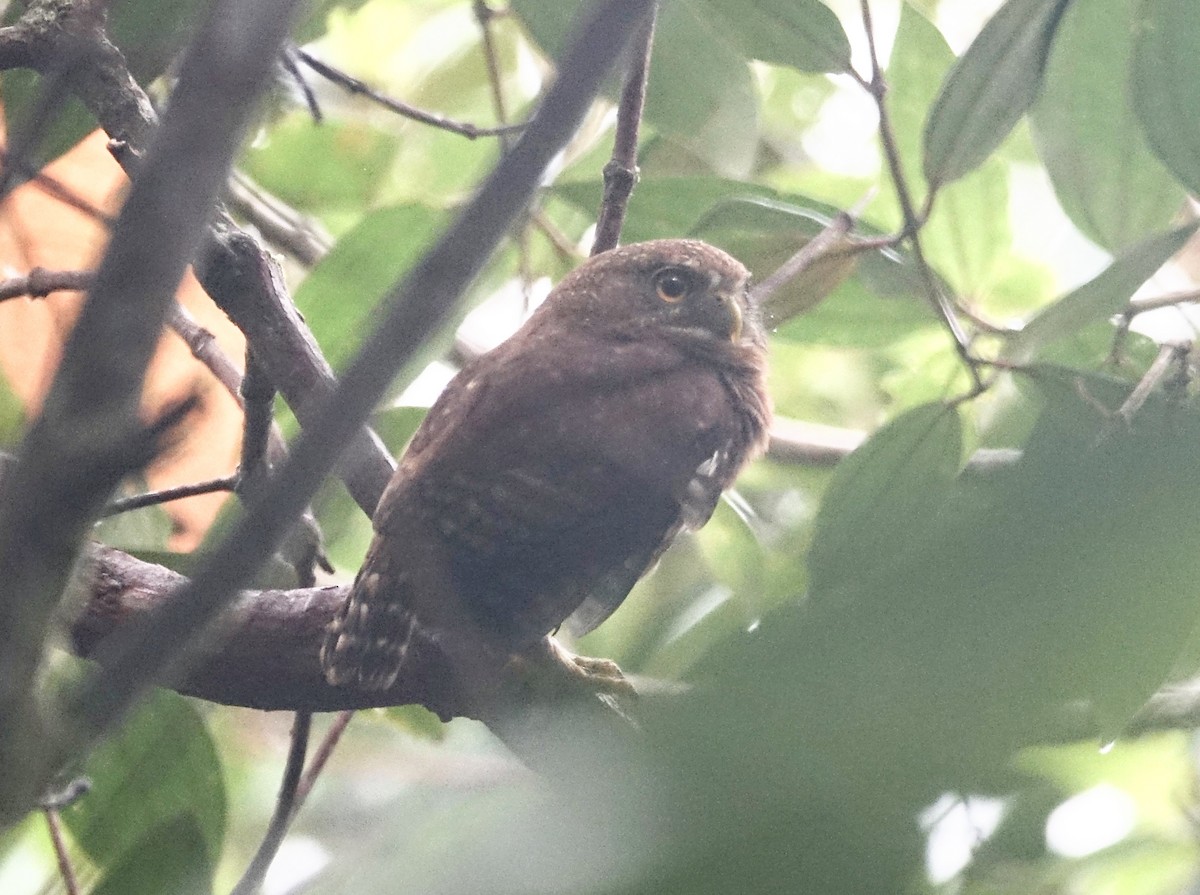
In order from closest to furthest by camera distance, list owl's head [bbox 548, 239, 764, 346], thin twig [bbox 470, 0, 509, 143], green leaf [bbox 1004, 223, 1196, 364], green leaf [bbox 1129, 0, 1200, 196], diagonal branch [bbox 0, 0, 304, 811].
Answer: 1. diagonal branch [bbox 0, 0, 304, 811]
2. green leaf [bbox 1129, 0, 1200, 196]
3. green leaf [bbox 1004, 223, 1196, 364]
4. thin twig [bbox 470, 0, 509, 143]
5. owl's head [bbox 548, 239, 764, 346]

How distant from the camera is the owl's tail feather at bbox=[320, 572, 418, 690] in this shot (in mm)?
1891

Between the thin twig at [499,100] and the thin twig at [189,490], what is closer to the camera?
the thin twig at [189,490]

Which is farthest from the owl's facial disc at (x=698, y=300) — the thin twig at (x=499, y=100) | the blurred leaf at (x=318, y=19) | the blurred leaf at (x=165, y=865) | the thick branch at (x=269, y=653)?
the blurred leaf at (x=165, y=865)

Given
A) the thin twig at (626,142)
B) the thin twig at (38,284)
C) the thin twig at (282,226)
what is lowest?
the thin twig at (38,284)

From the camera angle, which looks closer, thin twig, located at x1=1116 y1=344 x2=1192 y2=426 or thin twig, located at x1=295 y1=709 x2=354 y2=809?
thin twig, located at x1=1116 y1=344 x2=1192 y2=426

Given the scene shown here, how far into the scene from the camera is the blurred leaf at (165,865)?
1.68 metres

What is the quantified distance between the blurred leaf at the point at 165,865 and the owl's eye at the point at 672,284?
1592mm

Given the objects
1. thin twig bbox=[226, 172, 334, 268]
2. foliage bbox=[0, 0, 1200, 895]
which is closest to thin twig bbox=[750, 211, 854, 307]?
foliage bbox=[0, 0, 1200, 895]

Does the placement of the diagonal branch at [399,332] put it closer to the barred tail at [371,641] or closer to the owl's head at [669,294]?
the barred tail at [371,641]

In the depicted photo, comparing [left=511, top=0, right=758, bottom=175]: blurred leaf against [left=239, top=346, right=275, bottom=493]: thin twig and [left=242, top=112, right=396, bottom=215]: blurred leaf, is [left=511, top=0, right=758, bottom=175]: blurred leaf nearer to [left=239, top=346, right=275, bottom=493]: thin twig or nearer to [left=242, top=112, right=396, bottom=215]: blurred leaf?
[left=239, top=346, right=275, bottom=493]: thin twig

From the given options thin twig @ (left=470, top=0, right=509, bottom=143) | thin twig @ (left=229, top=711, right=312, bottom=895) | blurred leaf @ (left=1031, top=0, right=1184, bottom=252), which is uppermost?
thin twig @ (left=470, top=0, right=509, bottom=143)

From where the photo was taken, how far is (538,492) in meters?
2.16

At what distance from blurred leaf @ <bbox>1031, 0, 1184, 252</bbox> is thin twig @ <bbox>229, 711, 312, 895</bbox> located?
1.47 m

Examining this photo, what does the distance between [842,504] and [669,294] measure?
123 cm
